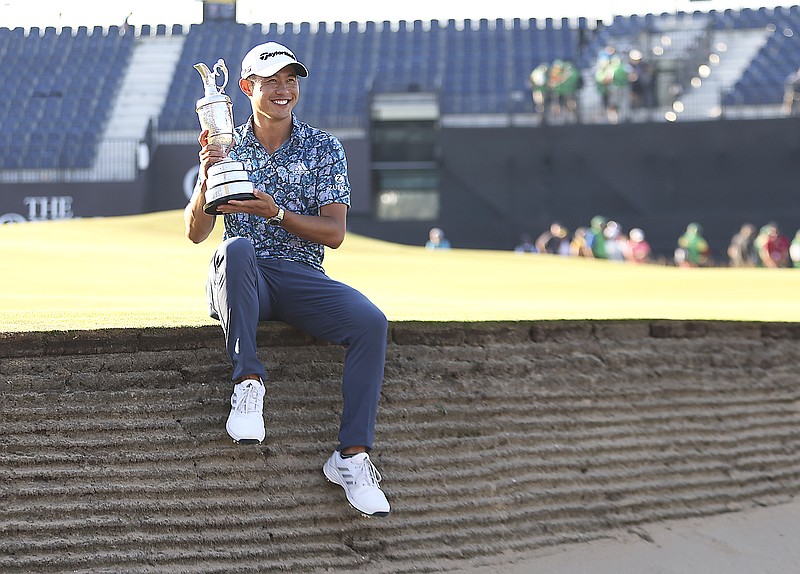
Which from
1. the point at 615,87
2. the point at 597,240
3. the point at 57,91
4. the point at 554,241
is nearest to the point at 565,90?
the point at 615,87

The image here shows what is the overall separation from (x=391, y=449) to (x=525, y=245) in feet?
52.5

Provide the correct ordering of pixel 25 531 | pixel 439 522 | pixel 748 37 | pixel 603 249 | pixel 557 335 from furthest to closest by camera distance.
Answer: pixel 748 37, pixel 603 249, pixel 557 335, pixel 439 522, pixel 25 531

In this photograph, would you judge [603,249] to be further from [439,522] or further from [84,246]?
[439,522]

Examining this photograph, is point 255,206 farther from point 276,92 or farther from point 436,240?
point 436,240

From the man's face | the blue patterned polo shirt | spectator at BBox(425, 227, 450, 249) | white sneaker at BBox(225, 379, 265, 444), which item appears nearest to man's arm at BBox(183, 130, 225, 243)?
the blue patterned polo shirt

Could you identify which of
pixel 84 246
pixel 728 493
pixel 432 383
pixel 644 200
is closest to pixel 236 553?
pixel 432 383

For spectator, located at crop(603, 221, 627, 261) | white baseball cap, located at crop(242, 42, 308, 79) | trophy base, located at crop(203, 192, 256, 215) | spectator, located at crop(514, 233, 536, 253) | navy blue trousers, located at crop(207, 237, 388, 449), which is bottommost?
spectator, located at crop(514, 233, 536, 253)

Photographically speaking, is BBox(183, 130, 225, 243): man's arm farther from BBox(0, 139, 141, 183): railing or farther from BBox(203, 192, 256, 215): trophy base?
BBox(0, 139, 141, 183): railing

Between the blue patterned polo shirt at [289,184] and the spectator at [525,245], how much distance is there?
15.9 meters

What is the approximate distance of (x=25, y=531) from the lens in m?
3.27

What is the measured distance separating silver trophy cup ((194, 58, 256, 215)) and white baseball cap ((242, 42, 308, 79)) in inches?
5.7

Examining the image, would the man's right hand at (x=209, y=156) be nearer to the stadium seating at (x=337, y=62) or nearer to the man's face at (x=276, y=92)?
the man's face at (x=276, y=92)

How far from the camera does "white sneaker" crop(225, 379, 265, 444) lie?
11.4 ft

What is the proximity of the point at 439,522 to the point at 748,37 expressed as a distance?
2503 centimetres
